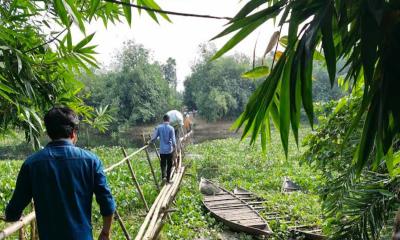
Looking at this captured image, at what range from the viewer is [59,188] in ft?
5.73

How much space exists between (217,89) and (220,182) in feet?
85.1

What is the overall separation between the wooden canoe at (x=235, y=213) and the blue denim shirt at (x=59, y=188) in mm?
5846

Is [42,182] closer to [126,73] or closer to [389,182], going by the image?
[389,182]

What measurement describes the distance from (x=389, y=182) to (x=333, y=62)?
6.15ft

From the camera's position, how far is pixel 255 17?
0.89 meters

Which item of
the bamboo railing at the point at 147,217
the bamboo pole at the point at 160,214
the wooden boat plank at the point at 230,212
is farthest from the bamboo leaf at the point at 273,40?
the wooden boat plank at the point at 230,212

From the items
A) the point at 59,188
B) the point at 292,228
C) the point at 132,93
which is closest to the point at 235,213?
the point at 292,228

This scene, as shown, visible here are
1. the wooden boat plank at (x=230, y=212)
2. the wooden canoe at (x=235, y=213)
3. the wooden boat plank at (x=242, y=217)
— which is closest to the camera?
the wooden canoe at (x=235, y=213)

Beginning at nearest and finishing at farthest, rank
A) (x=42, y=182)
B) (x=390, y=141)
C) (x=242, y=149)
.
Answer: (x=390, y=141), (x=42, y=182), (x=242, y=149)

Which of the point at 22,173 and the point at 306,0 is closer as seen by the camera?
the point at 306,0

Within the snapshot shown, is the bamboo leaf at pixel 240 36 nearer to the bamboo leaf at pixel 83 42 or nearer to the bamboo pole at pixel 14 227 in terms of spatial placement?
the bamboo pole at pixel 14 227

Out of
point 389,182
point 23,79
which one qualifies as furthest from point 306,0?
point 23,79

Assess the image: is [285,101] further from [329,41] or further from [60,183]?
[60,183]

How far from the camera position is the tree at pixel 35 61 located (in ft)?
7.28
